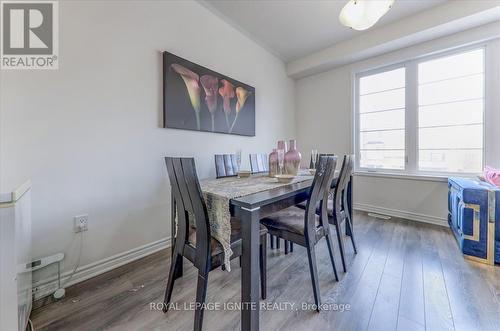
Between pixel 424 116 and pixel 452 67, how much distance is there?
0.70m

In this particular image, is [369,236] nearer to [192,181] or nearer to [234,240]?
[234,240]

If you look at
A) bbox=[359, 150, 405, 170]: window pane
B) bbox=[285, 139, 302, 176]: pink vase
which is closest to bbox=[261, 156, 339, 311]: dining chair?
bbox=[285, 139, 302, 176]: pink vase

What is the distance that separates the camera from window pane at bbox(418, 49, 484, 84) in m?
2.62

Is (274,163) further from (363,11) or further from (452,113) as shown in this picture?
(452,113)

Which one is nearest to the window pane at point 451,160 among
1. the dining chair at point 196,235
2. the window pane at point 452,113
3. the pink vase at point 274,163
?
the window pane at point 452,113

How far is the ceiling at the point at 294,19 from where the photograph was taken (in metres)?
2.40

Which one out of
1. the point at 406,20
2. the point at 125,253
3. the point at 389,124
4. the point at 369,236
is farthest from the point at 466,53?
the point at 125,253

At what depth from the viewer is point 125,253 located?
1812 millimetres

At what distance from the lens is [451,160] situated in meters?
2.79

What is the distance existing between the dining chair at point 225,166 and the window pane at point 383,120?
2.55 metres

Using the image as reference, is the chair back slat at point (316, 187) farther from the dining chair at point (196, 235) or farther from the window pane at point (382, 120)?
the window pane at point (382, 120)

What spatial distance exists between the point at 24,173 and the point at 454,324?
9.23 feet

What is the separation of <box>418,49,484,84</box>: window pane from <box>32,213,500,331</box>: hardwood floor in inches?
92.6

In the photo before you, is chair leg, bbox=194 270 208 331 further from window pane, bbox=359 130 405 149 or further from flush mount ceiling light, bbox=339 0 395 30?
window pane, bbox=359 130 405 149
